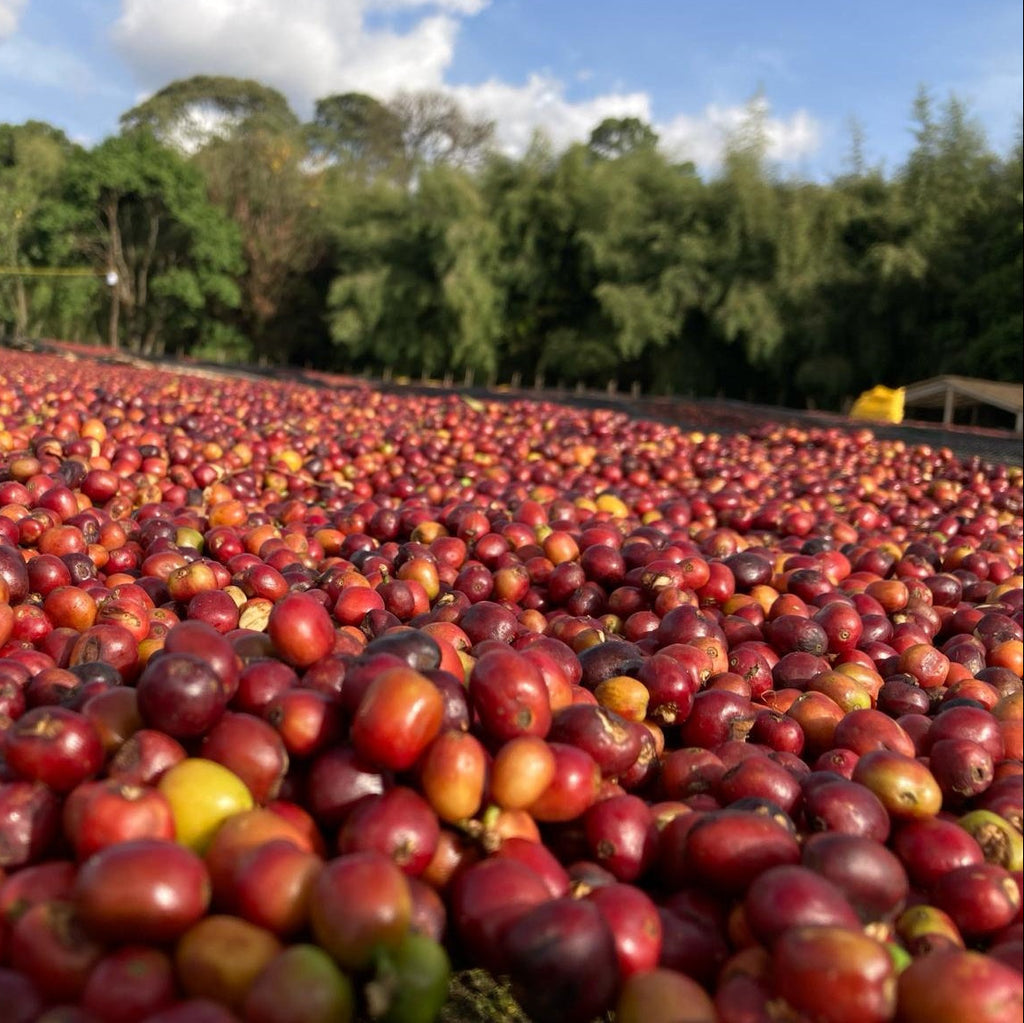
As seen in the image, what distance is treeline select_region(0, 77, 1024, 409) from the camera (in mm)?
30703

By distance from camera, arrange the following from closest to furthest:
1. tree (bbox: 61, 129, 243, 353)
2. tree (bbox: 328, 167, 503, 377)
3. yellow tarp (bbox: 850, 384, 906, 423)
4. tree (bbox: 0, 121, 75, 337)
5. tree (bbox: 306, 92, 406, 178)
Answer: yellow tarp (bbox: 850, 384, 906, 423) → tree (bbox: 328, 167, 503, 377) → tree (bbox: 61, 129, 243, 353) → tree (bbox: 0, 121, 75, 337) → tree (bbox: 306, 92, 406, 178)

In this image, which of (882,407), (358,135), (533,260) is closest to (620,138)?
(533,260)

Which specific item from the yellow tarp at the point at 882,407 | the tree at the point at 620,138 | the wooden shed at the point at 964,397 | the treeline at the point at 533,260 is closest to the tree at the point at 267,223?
the treeline at the point at 533,260

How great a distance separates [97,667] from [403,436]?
6779 mm

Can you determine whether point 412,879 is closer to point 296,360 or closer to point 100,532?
point 100,532

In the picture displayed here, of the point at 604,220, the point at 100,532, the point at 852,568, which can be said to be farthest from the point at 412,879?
the point at 604,220

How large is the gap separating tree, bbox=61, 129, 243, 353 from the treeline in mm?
126

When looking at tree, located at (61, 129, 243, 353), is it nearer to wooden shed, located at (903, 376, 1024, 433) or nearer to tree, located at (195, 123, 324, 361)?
tree, located at (195, 123, 324, 361)

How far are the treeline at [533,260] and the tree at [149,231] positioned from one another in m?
0.13

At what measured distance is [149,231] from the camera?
4356 cm

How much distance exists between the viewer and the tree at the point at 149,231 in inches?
1609

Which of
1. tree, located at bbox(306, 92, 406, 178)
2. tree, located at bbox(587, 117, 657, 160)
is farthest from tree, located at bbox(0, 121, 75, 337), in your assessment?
tree, located at bbox(587, 117, 657, 160)

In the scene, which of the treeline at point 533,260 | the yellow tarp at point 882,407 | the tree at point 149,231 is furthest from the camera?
the tree at point 149,231

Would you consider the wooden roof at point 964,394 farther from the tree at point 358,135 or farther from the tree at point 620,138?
the tree at point 358,135
